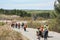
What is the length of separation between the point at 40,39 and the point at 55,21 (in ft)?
49.6

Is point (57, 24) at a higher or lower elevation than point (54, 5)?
lower

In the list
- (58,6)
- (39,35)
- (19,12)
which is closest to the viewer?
(39,35)

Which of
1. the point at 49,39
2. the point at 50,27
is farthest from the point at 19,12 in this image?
the point at 49,39

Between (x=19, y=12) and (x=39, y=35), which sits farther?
(x=19, y=12)

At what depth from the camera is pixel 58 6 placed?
41438 mm

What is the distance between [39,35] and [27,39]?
1.86 metres

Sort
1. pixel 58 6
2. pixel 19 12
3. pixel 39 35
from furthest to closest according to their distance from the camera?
pixel 19 12 → pixel 58 6 → pixel 39 35

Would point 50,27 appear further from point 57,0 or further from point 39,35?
point 39,35

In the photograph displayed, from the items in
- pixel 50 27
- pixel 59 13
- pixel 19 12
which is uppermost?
pixel 59 13

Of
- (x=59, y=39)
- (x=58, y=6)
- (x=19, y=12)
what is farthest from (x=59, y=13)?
(x=19, y=12)

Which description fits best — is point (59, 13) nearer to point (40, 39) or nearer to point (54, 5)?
point (54, 5)

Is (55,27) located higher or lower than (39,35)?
lower

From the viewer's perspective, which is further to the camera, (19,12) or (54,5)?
(19,12)

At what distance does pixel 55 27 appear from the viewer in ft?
139
